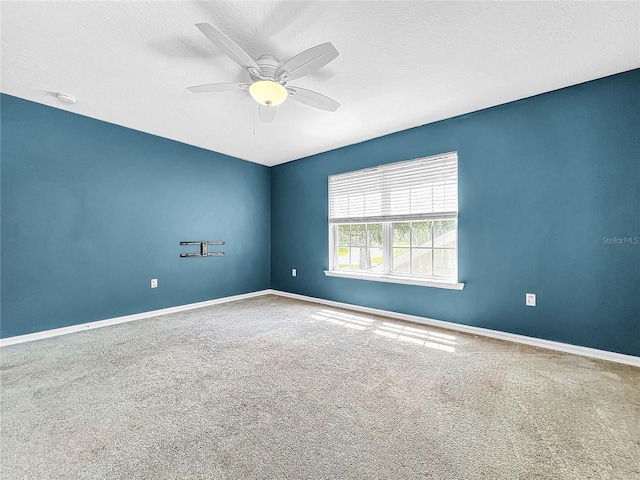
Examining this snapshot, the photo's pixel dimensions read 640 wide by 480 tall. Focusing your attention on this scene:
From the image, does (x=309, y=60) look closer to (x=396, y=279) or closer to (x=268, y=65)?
(x=268, y=65)

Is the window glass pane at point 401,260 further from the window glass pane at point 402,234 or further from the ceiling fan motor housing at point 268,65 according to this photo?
the ceiling fan motor housing at point 268,65

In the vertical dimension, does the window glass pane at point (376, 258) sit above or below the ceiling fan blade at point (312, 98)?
below

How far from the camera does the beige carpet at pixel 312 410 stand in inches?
49.7

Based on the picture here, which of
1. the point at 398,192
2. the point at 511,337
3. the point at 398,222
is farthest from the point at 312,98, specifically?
the point at 511,337

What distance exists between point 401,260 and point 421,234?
45cm

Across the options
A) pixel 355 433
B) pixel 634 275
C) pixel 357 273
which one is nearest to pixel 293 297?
pixel 357 273

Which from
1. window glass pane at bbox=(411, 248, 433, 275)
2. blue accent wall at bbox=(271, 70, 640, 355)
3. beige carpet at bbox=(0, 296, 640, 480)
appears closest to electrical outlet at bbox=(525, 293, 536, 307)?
blue accent wall at bbox=(271, 70, 640, 355)

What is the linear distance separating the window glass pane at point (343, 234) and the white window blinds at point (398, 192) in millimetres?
129

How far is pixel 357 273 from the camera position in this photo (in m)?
4.04

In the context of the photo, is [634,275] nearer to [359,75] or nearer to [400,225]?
[400,225]

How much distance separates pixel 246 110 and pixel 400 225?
93.4 inches

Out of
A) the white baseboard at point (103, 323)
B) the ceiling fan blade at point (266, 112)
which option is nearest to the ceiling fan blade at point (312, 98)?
the ceiling fan blade at point (266, 112)

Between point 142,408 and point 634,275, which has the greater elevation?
point 634,275

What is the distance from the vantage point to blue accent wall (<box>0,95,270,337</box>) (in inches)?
109
